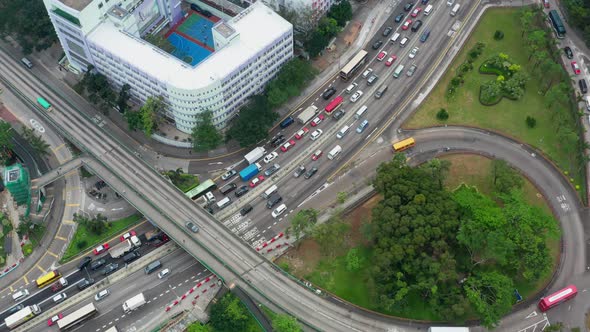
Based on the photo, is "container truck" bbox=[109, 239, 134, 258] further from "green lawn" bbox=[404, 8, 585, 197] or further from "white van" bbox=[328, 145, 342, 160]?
"green lawn" bbox=[404, 8, 585, 197]

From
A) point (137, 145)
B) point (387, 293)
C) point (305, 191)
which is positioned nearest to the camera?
point (387, 293)

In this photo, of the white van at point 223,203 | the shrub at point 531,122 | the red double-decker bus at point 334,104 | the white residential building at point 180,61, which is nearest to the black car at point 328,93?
the red double-decker bus at point 334,104

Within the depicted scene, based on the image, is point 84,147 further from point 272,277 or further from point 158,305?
point 272,277

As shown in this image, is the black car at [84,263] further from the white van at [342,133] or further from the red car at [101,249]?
the white van at [342,133]

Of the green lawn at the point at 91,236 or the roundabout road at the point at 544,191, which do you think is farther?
the green lawn at the point at 91,236

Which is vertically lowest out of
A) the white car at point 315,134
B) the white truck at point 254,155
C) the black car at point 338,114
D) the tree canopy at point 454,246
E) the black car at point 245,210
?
the tree canopy at point 454,246

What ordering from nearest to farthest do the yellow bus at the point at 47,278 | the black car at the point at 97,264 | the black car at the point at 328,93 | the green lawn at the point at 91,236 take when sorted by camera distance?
1. the yellow bus at the point at 47,278
2. the black car at the point at 97,264
3. the green lawn at the point at 91,236
4. the black car at the point at 328,93

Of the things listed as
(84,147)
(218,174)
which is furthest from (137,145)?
(218,174)
